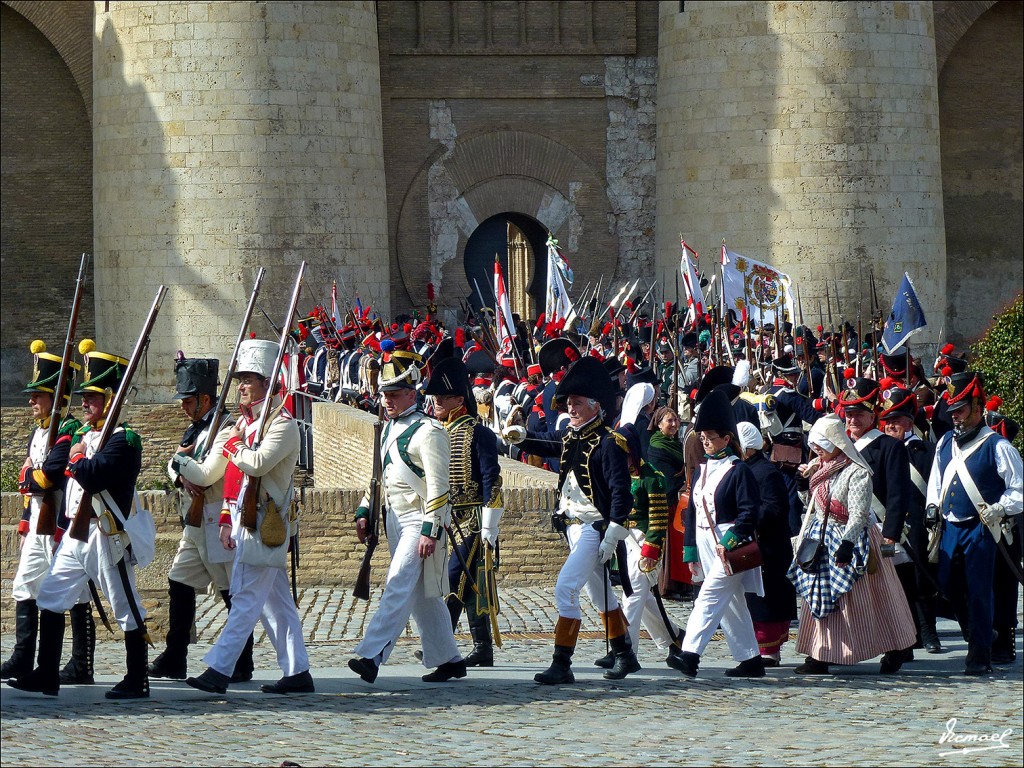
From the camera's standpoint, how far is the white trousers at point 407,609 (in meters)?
8.38

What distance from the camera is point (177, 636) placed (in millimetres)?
8531

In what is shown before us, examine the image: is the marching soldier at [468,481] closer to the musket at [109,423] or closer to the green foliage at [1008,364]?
the musket at [109,423]

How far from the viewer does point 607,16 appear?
2794cm

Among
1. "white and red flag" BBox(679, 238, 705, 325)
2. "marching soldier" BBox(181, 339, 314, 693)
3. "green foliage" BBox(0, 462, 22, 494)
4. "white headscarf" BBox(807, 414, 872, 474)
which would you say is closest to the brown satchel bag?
"white headscarf" BBox(807, 414, 872, 474)

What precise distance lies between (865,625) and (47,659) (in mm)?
3781

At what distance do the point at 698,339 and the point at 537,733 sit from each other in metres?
11.3

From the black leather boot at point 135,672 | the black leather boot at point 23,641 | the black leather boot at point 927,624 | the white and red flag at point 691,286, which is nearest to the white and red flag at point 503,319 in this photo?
the white and red flag at point 691,286

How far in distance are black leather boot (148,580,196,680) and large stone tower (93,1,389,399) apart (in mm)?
15806

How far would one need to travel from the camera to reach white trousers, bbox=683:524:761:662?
28.8 feet

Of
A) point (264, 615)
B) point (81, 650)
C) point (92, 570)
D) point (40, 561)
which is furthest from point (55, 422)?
point (264, 615)

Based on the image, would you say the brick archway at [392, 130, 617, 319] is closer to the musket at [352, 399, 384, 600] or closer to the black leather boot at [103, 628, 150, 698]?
the musket at [352, 399, 384, 600]

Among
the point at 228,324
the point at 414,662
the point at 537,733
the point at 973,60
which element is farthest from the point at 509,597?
the point at 973,60

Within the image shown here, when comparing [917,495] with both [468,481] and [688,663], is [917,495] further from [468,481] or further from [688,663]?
[468,481]

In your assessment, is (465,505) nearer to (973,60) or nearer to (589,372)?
(589,372)
